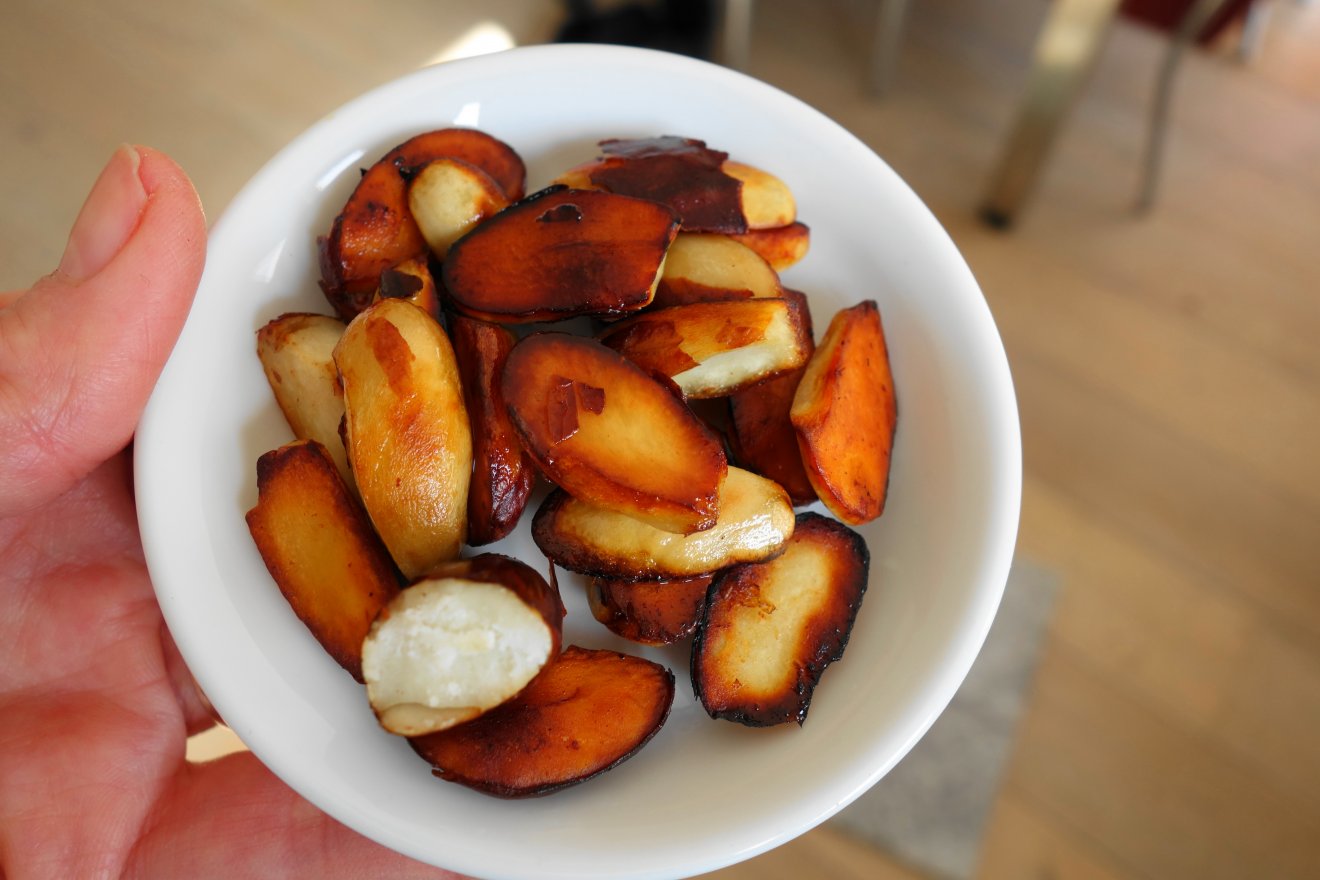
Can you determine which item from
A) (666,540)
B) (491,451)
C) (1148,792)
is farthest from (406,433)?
(1148,792)

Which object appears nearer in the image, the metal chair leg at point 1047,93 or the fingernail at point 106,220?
the fingernail at point 106,220

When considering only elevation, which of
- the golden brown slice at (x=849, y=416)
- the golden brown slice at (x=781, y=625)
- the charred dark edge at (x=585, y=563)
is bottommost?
the golden brown slice at (x=781, y=625)

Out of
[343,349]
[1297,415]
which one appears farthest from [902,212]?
[1297,415]

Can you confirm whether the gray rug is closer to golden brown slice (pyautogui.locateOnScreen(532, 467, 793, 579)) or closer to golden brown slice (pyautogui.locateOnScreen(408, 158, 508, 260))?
golden brown slice (pyautogui.locateOnScreen(532, 467, 793, 579))

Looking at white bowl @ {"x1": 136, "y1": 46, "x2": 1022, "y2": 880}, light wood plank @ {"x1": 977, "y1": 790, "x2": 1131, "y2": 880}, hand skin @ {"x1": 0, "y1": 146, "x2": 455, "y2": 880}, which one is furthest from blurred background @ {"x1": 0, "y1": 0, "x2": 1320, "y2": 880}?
white bowl @ {"x1": 136, "y1": 46, "x2": 1022, "y2": 880}

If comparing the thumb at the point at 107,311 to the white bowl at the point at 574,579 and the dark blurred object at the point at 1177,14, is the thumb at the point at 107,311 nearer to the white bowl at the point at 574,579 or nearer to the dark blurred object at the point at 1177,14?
the white bowl at the point at 574,579

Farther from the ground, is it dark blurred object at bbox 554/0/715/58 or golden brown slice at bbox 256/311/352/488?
golden brown slice at bbox 256/311/352/488

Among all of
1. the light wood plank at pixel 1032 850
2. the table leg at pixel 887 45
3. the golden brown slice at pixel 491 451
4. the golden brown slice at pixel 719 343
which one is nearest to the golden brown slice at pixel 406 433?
the golden brown slice at pixel 491 451
